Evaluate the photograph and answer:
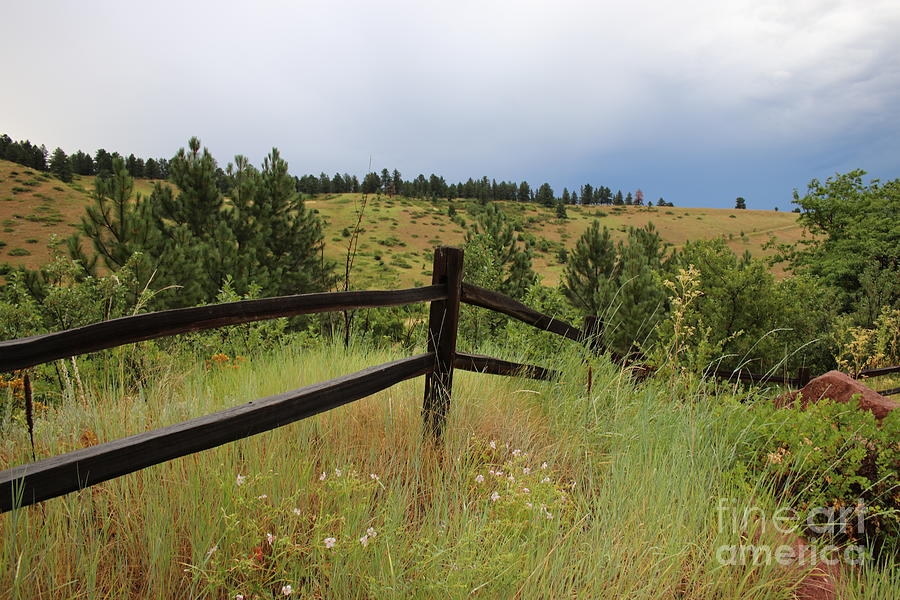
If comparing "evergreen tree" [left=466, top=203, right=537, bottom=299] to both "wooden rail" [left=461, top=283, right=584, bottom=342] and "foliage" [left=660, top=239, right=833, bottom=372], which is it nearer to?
"foliage" [left=660, top=239, right=833, bottom=372]

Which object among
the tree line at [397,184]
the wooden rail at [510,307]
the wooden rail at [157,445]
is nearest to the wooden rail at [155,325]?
the wooden rail at [157,445]

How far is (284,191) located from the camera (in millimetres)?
20047

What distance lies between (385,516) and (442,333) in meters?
1.39

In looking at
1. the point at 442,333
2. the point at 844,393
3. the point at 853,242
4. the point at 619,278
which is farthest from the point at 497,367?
the point at 853,242

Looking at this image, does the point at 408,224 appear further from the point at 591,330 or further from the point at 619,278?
the point at 591,330

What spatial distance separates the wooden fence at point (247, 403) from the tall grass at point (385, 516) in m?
0.16

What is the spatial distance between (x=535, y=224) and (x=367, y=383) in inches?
3713

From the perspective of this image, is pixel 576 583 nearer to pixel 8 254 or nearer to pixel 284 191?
pixel 284 191

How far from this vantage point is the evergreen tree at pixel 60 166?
8038 centimetres

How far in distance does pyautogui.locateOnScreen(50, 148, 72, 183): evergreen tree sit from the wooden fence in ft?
324

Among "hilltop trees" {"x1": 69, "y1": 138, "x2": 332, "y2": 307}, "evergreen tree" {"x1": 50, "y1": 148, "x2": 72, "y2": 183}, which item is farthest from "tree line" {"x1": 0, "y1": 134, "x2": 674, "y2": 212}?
"hilltop trees" {"x1": 69, "y1": 138, "x2": 332, "y2": 307}

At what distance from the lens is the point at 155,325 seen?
2020mm

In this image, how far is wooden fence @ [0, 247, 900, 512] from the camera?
1658 millimetres

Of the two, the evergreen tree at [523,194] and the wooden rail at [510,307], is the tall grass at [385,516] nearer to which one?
the wooden rail at [510,307]
